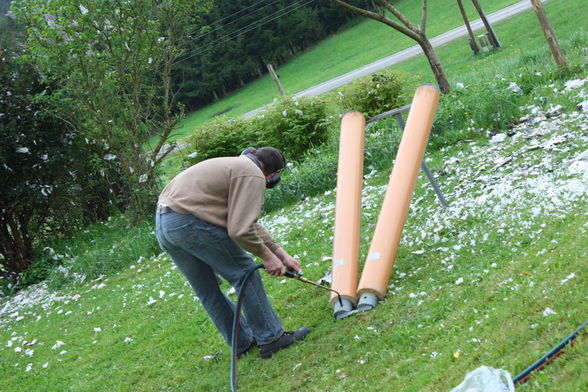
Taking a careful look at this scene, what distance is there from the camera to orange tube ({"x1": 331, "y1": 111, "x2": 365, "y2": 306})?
5.52 metres

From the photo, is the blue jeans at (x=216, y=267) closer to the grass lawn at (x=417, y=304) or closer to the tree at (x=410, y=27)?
the grass lawn at (x=417, y=304)

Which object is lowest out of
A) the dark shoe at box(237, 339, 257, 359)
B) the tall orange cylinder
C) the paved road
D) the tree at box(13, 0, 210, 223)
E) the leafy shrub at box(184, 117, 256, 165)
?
the paved road

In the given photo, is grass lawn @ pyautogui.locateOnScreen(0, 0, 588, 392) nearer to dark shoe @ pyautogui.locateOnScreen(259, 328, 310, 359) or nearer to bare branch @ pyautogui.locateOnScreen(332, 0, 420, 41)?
dark shoe @ pyautogui.locateOnScreen(259, 328, 310, 359)

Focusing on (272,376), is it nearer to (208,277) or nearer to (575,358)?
(208,277)

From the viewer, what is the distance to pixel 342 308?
536 centimetres

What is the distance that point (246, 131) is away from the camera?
13844 mm

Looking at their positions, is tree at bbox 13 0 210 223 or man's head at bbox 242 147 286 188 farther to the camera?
tree at bbox 13 0 210 223

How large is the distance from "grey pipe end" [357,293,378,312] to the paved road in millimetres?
23697

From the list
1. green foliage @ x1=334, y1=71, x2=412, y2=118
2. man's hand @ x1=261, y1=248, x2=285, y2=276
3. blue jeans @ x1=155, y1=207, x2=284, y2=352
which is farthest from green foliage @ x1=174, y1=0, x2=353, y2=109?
man's hand @ x1=261, y1=248, x2=285, y2=276

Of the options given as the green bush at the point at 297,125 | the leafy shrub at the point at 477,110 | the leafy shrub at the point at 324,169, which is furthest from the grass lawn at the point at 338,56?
the leafy shrub at the point at 477,110

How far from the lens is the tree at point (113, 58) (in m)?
12.2

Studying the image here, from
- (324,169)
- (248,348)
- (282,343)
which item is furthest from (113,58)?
(282,343)

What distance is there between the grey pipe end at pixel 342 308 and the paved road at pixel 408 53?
23.6m

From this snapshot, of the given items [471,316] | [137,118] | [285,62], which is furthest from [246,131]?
[285,62]
